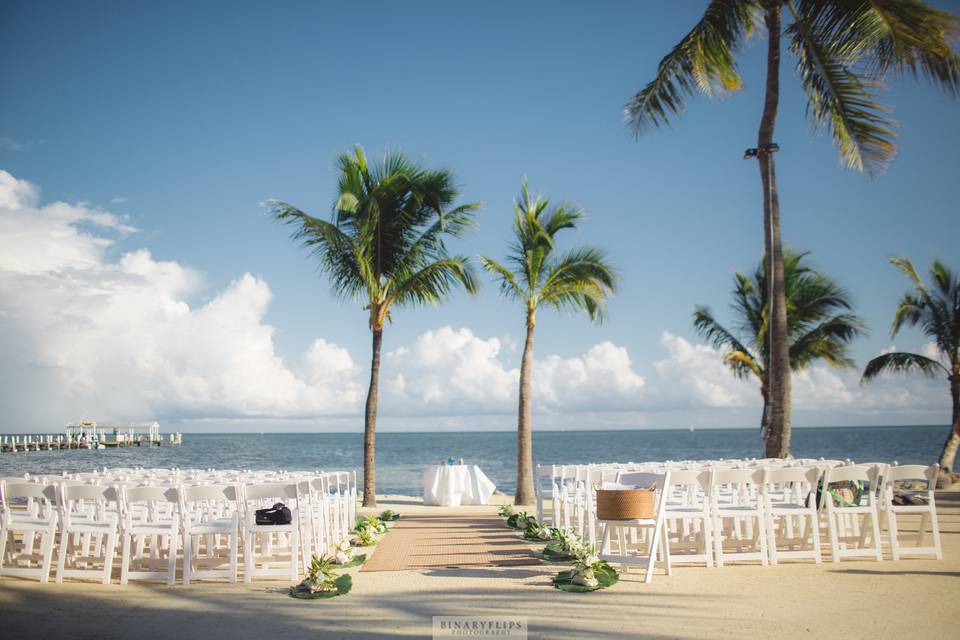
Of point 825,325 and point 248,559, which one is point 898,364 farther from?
point 248,559

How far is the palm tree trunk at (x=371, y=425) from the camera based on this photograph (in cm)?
1591

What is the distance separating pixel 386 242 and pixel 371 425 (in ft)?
13.8

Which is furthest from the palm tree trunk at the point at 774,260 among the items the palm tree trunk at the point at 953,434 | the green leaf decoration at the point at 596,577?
the green leaf decoration at the point at 596,577

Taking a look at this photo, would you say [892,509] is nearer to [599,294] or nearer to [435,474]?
[599,294]

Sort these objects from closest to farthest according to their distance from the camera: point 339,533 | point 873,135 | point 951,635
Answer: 1. point 951,635
2. point 339,533
3. point 873,135

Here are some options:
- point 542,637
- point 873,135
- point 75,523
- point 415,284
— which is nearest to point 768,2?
point 873,135

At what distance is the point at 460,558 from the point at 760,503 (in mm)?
3590

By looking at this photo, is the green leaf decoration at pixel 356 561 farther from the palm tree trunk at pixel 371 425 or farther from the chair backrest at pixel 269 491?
the palm tree trunk at pixel 371 425

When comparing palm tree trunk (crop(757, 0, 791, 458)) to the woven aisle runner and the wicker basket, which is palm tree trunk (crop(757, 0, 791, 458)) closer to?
the woven aisle runner

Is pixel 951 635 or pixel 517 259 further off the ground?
pixel 517 259

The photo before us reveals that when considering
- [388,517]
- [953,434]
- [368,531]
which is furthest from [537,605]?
[953,434]

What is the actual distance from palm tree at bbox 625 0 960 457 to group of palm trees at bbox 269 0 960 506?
22 millimetres

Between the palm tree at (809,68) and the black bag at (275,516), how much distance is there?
9.67 m

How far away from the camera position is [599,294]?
1739cm
